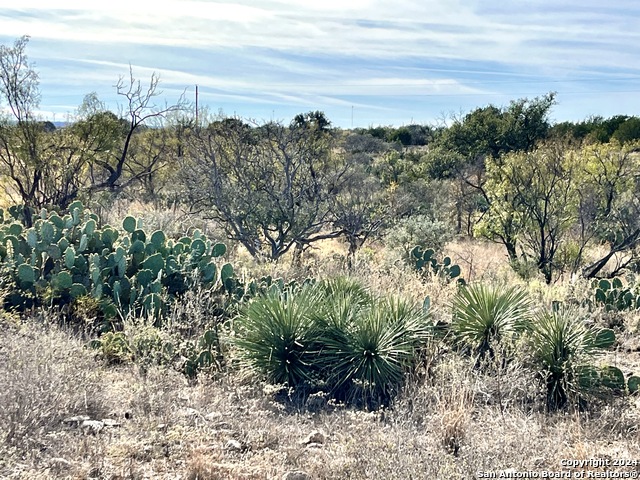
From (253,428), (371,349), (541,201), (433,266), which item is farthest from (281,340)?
(541,201)

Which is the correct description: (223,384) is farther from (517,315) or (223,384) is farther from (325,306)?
(517,315)

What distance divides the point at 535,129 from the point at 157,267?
24425 mm

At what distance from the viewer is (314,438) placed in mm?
3754

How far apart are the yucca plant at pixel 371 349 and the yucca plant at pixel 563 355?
3.10 ft

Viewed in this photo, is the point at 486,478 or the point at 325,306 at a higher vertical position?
the point at 325,306

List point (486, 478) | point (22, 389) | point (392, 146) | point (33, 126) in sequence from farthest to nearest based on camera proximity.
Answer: point (392, 146), point (33, 126), point (22, 389), point (486, 478)

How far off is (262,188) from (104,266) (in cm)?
490

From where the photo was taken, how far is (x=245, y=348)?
15.7 feet

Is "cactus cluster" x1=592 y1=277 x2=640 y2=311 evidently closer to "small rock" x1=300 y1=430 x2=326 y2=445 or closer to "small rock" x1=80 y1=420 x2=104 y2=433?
"small rock" x1=300 y1=430 x2=326 y2=445

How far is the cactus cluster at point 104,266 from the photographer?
19.6 feet

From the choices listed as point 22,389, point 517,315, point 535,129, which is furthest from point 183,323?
point 535,129

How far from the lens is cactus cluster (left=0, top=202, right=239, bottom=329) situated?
598cm

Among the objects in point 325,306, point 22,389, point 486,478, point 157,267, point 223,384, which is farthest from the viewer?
point 157,267

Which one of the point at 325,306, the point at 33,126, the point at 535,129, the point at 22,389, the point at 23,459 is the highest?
the point at 535,129
